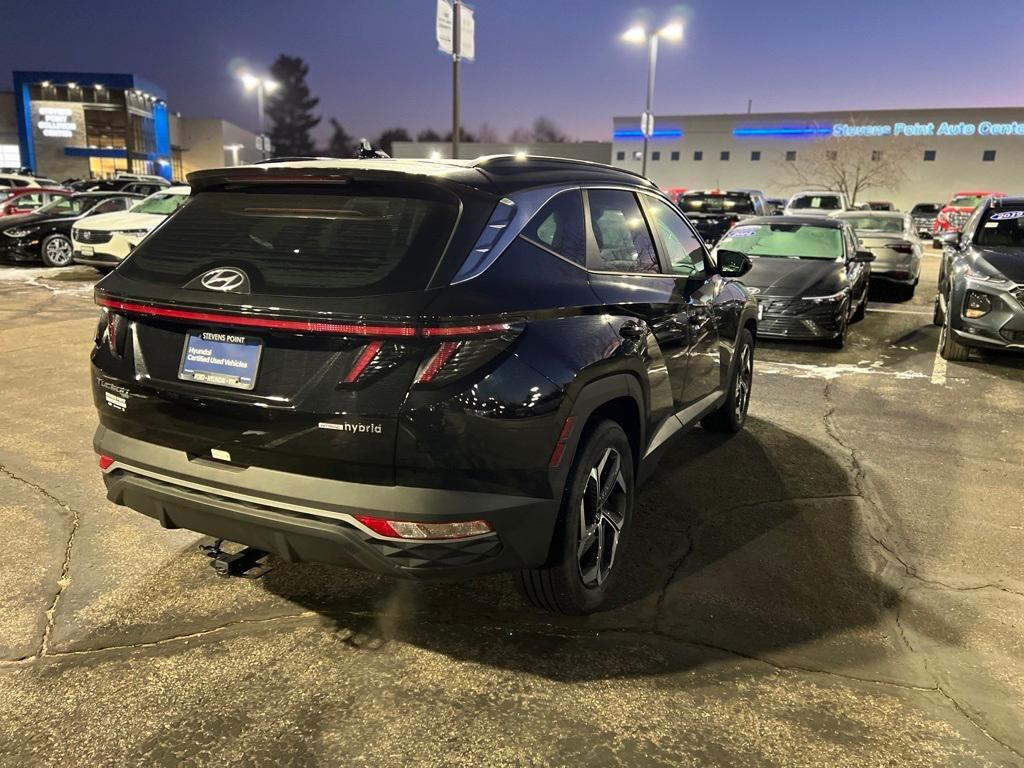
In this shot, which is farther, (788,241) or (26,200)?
(26,200)

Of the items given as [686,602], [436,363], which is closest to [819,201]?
[686,602]

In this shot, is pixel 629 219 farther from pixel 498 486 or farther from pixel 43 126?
pixel 43 126

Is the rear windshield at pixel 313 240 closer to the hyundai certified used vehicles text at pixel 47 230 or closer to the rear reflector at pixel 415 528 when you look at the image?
the rear reflector at pixel 415 528

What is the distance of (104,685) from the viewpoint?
2.73 m

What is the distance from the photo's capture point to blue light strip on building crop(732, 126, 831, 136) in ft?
194

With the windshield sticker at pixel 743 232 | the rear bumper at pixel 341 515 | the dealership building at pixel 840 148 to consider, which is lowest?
the rear bumper at pixel 341 515

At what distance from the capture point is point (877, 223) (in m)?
14.2

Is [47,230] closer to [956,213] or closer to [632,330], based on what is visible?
[632,330]

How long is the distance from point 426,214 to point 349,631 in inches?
66.0

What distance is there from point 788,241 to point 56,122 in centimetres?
6406

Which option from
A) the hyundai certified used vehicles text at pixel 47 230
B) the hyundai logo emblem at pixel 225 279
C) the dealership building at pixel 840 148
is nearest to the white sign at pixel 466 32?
the hyundai certified used vehicles text at pixel 47 230

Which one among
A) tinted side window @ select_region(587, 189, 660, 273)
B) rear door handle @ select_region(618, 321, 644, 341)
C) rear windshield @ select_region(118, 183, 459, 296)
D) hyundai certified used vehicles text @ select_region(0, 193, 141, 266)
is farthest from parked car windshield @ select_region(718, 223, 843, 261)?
hyundai certified used vehicles text @ select_region(0, 193, 141, 266)

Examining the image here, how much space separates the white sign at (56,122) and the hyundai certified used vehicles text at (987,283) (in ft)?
214

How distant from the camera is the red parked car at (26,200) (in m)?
16.5
